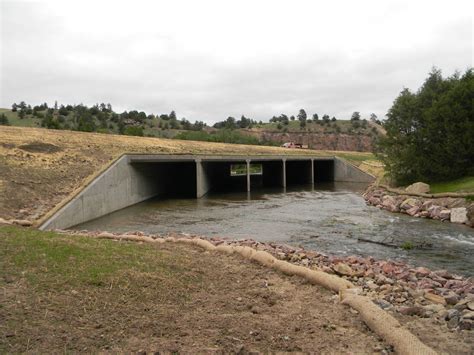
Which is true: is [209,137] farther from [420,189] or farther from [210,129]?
[210,129]

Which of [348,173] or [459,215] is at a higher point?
[348,173]

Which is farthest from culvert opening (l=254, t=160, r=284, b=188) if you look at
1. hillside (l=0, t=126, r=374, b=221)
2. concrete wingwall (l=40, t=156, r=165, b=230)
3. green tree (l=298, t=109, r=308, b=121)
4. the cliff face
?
green tree (l=298, t=109, r=308, b=121)

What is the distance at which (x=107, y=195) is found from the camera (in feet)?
77.2

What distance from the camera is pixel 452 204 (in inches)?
838

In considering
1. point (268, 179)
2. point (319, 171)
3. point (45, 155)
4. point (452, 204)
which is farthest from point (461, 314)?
point (319, 171)

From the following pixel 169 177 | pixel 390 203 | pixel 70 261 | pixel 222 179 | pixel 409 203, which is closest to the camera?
pixel 70 261

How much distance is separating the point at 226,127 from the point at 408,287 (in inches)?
4623

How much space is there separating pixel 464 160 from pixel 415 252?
606 inches

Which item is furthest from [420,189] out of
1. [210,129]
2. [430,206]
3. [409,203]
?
[210,129]

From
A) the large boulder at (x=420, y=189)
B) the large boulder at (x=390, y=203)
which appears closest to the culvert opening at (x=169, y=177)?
the large boulder at (x=390, y=203)

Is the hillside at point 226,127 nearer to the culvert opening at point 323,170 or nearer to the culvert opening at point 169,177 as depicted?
the culvert opening at point 323,170

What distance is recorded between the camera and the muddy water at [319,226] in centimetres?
1397

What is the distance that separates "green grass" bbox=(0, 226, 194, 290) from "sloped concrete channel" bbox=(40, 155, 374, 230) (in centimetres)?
774

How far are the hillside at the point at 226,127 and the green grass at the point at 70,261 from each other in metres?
54.3
